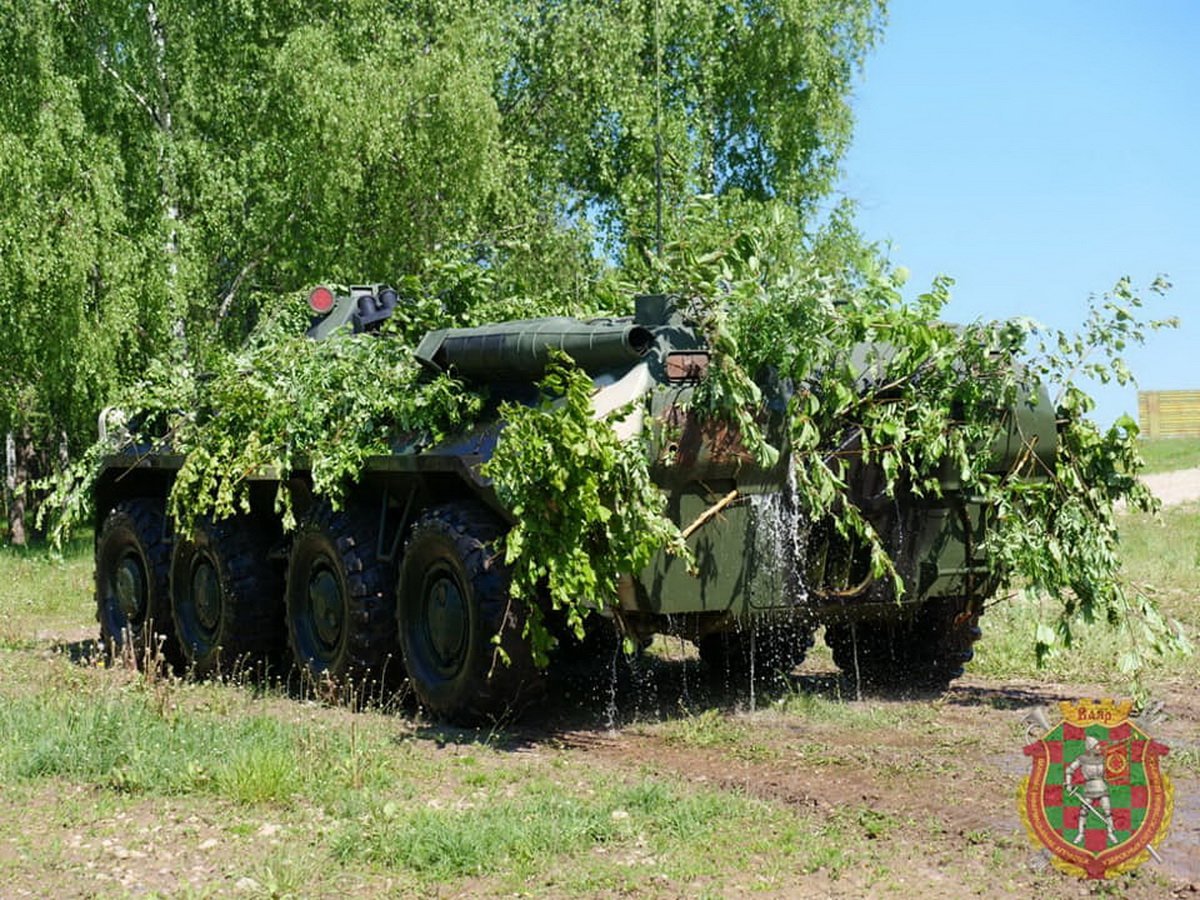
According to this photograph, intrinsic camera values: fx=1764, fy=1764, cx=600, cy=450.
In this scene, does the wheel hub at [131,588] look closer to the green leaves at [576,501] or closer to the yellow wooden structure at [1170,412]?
the green leaves at [576,501]

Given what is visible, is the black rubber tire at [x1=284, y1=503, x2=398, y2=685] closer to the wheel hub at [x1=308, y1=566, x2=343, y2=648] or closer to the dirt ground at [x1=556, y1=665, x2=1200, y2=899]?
the wheel hub at [x1=308, y1=566, x2=343, y2=648]

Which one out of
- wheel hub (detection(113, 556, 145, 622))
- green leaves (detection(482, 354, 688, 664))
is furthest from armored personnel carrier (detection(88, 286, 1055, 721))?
wheel hub (detection(113, 556, 145, 622))

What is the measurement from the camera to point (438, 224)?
24219mm

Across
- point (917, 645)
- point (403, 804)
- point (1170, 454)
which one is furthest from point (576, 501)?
point (1170, 454)

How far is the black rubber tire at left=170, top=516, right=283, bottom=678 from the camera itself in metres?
10.1

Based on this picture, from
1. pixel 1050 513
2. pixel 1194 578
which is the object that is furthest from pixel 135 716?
pixel 1194 578

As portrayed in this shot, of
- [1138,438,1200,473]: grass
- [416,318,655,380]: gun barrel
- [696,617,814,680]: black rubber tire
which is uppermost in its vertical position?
[1138,438,1200,473]: grass

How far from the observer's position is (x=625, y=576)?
305 inches

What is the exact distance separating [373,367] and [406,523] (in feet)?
2.88

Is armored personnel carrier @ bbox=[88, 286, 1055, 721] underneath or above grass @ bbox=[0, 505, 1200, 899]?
above

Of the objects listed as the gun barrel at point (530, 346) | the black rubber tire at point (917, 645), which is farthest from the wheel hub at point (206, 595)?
the black rubber tire at point (917, 645)

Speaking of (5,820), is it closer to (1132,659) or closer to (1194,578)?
(1132,659)

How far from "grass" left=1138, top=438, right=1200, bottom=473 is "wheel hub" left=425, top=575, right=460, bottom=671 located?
23481 millimetres

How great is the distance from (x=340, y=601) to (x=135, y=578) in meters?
2.64
